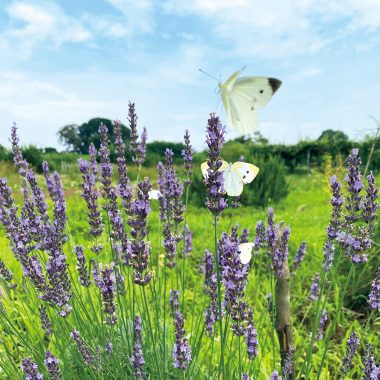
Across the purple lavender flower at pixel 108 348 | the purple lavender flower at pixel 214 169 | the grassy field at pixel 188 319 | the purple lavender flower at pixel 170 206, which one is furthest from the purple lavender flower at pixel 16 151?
the purple lavender flower at pixel 214 169

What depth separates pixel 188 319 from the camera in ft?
13.6

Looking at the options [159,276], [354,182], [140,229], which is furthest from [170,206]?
[354,182]

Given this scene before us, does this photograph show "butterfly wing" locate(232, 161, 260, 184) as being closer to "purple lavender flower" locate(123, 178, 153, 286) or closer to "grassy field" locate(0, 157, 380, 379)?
"grassy field" locate(0, 157, 380, 379)

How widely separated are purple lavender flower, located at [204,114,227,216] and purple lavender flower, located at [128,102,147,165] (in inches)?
44.3

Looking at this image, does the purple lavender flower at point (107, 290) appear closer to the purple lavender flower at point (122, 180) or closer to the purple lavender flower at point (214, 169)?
the purple lavender flower at point (122, 180)

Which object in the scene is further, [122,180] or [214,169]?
[122,180]

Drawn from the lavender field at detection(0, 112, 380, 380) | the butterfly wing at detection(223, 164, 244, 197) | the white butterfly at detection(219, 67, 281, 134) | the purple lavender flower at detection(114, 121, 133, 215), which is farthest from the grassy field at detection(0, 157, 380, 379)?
the white butterfly at detection(219, 67, 281, 134)

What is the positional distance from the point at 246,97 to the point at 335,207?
5.72 ft

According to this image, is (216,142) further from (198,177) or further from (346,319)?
(198,177)

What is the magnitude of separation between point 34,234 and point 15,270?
9.06ft

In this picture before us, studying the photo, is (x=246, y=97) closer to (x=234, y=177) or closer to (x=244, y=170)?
(x=244, y=170)

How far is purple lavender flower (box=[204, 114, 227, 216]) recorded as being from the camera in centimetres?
154

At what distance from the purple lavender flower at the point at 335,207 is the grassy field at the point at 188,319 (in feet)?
1.09

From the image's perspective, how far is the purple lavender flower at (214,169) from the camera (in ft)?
5.05
